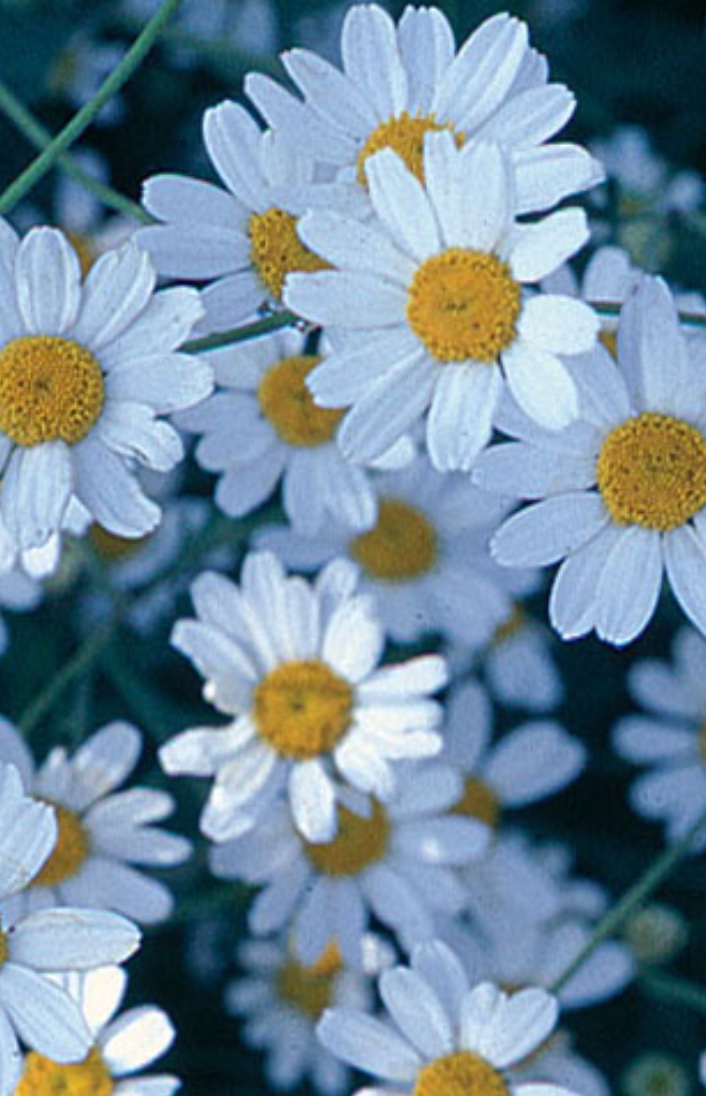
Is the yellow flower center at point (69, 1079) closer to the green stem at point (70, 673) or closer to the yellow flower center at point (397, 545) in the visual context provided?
the green stem at point (70, 673)

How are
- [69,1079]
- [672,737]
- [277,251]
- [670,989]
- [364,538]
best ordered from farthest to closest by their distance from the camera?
1. [672,737]
2. [364,538]
3. [670,989]
4. [69,1079]
5. [277,251]

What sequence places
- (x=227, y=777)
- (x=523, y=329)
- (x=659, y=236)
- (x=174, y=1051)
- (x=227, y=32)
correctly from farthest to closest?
1. (x=227, y=32)
2. (x=174, y=1051)
3. (x=659, y=236)
4. (x=227, y=777)
5. (x=523, y=329)

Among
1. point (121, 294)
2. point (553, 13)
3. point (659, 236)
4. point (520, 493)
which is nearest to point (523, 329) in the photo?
point (520, 493)

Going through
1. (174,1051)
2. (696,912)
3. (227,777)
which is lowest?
(696,912)

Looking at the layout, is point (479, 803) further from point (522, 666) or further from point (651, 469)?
point (651, 469)

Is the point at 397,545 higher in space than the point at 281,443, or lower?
lower

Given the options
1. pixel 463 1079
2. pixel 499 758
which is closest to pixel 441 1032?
pixel 463 1079

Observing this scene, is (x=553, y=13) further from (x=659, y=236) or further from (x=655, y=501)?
(x=655, y=501)
